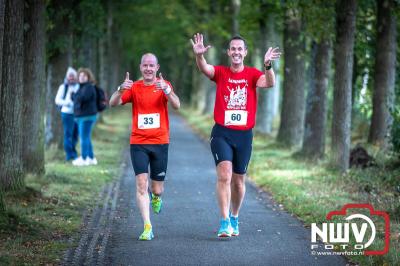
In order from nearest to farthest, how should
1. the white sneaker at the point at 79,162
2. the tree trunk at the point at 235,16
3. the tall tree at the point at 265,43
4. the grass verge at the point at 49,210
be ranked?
1. the grass verge at the point at 49,210
2. the white sneaker at the point at 79,162
3. the tall tree at the point at 265,43
4. the tree trunk at the point at 235,16

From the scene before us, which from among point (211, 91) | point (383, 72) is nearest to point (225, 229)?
point (383, 72)

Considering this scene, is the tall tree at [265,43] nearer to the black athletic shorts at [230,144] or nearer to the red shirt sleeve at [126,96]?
the black athletic shorts at [230,144]

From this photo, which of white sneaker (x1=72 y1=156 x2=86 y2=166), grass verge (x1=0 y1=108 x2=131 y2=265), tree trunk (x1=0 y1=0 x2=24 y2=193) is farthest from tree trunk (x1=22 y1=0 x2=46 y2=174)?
white sneaker (x1=72 y1=156 x2=86 y2=166)

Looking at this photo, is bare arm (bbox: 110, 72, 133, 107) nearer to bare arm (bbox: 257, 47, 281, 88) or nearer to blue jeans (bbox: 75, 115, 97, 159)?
bare arm (bbox: 257, 47, 281, 88)

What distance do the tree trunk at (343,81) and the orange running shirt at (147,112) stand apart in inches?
292

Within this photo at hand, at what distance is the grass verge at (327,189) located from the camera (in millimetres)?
10599

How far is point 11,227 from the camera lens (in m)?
9.80

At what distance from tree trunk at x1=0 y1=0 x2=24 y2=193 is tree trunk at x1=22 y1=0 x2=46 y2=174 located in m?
2.18

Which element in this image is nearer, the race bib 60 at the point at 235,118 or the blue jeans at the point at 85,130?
the race bib 60 at the point at 235,118

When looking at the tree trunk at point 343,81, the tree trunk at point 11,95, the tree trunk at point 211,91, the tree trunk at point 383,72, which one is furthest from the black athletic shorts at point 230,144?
the tree trunk at point 211,91

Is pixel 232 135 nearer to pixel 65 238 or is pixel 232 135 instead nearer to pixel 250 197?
pixel 65 238

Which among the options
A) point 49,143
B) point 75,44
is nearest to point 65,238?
point 49,143

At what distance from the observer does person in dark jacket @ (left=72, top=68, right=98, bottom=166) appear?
18.0 m

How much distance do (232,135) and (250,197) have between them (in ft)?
14.7
